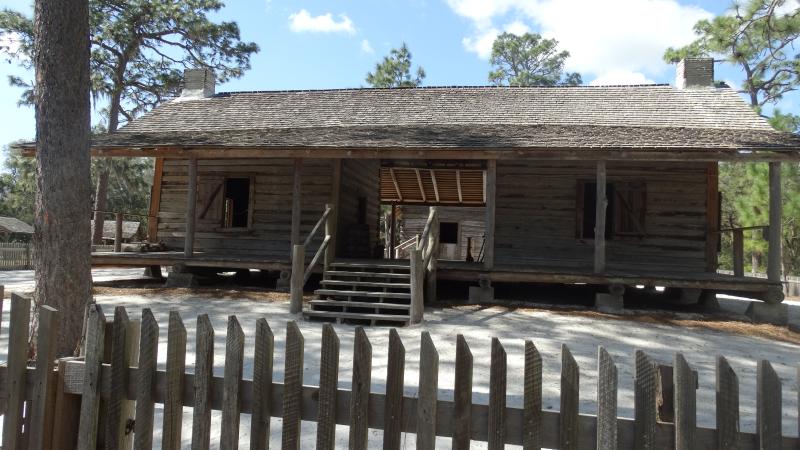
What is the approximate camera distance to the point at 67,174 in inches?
163

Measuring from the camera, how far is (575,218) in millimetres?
12430

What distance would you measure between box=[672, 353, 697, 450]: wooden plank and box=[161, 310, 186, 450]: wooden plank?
1.99 meters

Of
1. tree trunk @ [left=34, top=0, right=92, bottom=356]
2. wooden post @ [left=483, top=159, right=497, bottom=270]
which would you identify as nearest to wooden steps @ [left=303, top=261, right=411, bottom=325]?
wooden post @ [left=483, top=159, right=497, bottom=270]

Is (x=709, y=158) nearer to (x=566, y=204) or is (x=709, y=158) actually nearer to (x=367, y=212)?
(x=566, y=204)

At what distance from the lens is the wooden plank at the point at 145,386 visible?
2293 millimetres

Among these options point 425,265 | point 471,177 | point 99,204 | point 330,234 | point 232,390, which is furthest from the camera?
point 99,204

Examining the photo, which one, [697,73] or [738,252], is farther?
[697,73]

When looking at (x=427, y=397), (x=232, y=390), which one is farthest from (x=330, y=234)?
(x=427, y=397)

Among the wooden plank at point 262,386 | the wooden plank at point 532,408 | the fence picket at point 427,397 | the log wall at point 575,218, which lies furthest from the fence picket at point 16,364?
the log wall at point 575,218

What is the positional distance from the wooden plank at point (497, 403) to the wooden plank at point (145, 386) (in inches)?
58.8

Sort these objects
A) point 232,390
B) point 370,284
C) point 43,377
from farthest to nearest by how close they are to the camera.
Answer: point 370,284, point 43,377, point 232,390

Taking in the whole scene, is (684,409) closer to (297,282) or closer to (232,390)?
(232,390)

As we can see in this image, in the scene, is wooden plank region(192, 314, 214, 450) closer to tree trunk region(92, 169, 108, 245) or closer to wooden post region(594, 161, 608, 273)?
wooden post region(594, 161, 608, 273)

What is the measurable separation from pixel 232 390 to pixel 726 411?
192cm
